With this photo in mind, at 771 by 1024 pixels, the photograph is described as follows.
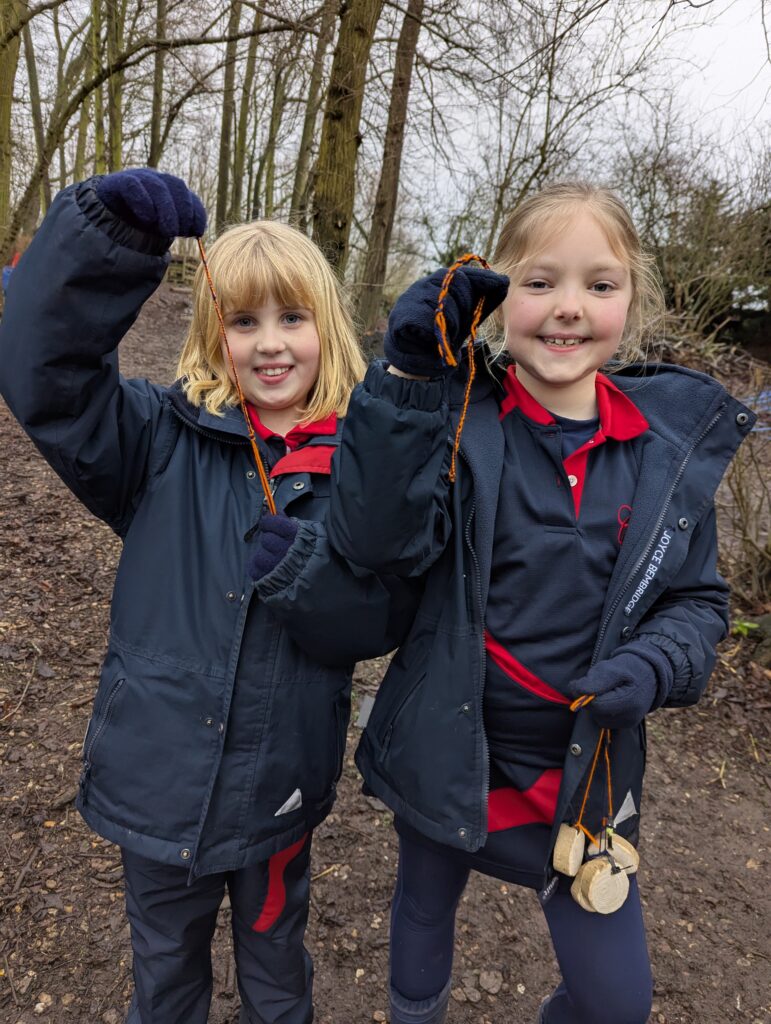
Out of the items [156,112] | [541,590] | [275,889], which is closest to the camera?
[541,590]

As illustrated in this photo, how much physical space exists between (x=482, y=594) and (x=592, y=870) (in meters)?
0.63

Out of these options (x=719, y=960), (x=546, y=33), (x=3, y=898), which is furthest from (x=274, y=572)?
(x=546, y=33)

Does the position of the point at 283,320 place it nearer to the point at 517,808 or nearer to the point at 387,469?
the point at 387,469

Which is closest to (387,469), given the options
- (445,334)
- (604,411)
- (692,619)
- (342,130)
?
(445,334)

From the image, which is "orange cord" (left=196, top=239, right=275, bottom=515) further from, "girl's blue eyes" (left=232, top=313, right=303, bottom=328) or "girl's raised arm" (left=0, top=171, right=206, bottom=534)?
"girl's raised arm" (left=0, top=171, right=206, bottom=534)

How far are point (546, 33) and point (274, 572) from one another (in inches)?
192

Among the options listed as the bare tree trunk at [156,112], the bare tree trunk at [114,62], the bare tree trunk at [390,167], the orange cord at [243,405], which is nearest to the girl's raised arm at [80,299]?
the orange cord at [243,405]

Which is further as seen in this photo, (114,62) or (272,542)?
(114,62)

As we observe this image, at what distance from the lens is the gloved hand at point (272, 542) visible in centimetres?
140

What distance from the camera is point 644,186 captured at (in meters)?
12.0

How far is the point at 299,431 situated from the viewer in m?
1.65

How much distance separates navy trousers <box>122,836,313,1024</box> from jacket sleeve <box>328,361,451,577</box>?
0.89 meters

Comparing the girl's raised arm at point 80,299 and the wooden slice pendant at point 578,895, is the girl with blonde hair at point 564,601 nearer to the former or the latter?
the wooden slice pendant at point 578,895

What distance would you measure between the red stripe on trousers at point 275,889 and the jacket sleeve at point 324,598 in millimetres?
572
